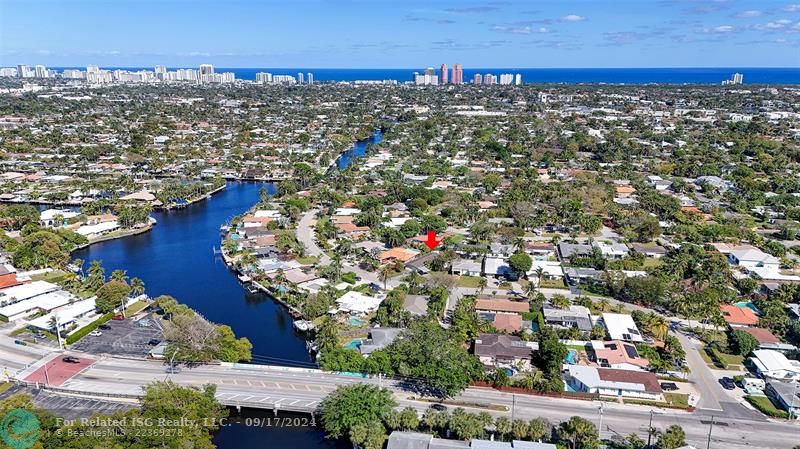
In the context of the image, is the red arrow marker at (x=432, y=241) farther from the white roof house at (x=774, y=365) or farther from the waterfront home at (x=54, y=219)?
the waterfront home at (x=54, y=219)

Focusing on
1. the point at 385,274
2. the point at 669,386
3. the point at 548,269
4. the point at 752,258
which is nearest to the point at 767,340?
the point at 669,386

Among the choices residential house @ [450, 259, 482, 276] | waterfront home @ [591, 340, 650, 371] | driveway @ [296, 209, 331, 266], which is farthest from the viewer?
driveway @ [296, 209, 331, 266]

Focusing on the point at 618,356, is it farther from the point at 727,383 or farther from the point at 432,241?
the point at 432,241

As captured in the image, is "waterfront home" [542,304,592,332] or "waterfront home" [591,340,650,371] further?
"waterfront home" [542,304,592,332]

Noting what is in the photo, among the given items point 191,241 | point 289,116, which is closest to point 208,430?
point 191,241

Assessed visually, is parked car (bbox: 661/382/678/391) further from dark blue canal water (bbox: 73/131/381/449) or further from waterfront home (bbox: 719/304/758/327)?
dark blue canal water (bbox: 73/131/381/449)

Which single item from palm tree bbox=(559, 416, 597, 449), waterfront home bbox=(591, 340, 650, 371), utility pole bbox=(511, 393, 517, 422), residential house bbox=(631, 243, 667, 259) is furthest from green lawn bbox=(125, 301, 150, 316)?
residential house bbox=(631, 243, 667, 259)
